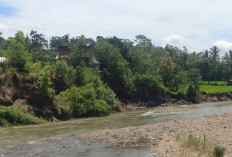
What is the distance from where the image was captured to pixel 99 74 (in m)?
71.6

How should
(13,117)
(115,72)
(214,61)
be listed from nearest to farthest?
(13,117) < (115,72) < (214,61)

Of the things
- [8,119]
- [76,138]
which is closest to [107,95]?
[8,119]

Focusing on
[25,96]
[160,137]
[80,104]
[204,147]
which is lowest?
[160,137]

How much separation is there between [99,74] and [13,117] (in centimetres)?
3327

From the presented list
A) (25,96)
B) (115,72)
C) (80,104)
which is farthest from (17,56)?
(115,72)

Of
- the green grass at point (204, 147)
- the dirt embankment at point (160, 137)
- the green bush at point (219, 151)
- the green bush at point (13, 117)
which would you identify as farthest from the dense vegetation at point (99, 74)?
the green bush at point (219, 151)

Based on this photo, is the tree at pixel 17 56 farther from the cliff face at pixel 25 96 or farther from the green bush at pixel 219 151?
the green bush at pixel 219 151

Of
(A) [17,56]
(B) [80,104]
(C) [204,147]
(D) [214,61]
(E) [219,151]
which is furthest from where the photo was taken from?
(D) [214,61]

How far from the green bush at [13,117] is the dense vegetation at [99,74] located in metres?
5.22

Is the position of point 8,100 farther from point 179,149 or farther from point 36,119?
point 179,149

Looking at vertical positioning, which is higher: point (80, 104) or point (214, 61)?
point (214, 61)

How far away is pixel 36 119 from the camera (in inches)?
1670

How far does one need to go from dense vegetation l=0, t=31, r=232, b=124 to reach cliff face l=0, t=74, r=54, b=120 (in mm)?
278

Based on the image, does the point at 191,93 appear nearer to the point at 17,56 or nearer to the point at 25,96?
the point at 25,96
